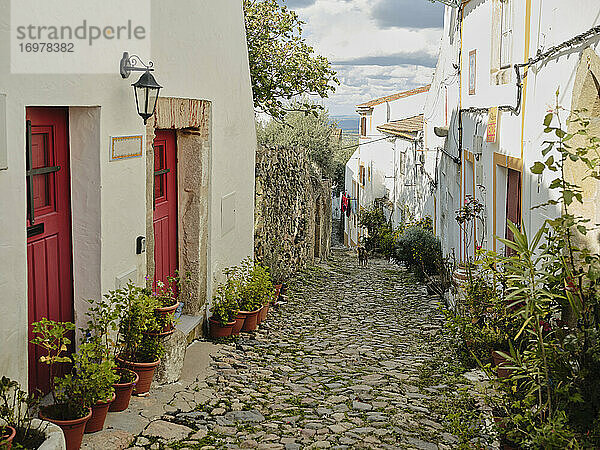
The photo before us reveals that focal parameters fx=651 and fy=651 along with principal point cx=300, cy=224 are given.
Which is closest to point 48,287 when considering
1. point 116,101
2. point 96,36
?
point 116,101

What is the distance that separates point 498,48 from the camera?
835cm

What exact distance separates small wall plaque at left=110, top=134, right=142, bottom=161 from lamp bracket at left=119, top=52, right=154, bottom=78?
51cm

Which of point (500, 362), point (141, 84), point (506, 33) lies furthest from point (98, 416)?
point (506, 33)

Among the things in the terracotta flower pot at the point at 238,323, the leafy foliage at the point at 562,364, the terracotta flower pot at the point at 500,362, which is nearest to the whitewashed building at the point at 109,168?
the terracotta flower pot at the point at 238,323

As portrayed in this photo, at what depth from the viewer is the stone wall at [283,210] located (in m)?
10.9

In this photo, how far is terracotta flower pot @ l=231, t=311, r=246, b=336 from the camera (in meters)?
7.72

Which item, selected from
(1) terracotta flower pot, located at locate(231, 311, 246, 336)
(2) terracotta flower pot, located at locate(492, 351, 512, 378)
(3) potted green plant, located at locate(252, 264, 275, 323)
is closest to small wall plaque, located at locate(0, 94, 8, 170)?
(2) terracotta flower pot, located at locate(492, 351, 512, 378)

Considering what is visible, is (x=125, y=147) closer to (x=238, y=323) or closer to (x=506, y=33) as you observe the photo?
(x=238, y=323)

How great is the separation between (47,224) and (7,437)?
5.56 feet

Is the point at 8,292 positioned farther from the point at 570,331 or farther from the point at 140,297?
the point at 570,331

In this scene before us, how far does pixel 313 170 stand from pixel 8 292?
14124 mm

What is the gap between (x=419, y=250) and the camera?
47.2 ft

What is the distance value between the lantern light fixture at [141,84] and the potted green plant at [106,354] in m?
1.52

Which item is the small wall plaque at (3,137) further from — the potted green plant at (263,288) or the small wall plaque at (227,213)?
the potted green plant at (263,288)
